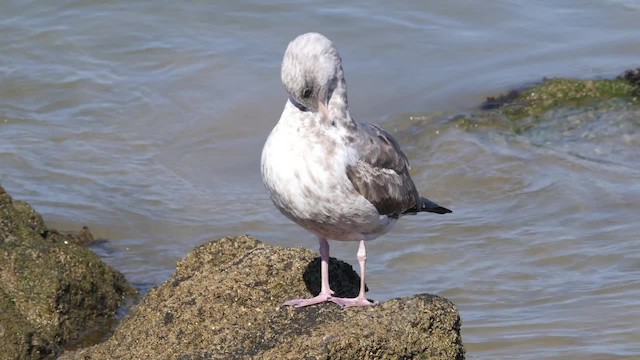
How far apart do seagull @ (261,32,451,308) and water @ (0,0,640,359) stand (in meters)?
1.95

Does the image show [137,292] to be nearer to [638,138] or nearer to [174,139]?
[174,139]

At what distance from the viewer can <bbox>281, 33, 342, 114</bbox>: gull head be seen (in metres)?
5.05

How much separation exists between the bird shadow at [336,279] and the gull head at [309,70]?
89 centimetres

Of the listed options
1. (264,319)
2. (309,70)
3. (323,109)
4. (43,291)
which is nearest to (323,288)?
(264,319)

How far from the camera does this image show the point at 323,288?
17.3 feet

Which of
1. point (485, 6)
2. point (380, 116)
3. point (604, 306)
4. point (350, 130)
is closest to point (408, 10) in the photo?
point (485, 6)

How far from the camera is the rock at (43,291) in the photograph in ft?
20.3

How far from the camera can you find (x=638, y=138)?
10.7 metres

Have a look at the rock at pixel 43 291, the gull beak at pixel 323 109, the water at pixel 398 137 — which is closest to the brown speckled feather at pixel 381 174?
the gull beak at pixel 323 109

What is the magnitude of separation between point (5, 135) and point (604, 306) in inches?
258

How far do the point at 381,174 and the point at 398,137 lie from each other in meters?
5.74

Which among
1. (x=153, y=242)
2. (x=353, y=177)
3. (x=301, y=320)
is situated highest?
(x=353, y=177)

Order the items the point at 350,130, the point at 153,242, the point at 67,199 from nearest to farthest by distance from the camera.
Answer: the point at 350,130
the point at 153,242
the point at 67,199

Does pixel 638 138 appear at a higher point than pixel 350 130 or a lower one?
lower
